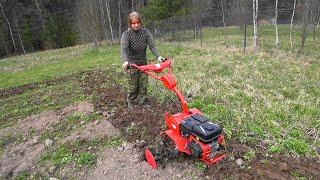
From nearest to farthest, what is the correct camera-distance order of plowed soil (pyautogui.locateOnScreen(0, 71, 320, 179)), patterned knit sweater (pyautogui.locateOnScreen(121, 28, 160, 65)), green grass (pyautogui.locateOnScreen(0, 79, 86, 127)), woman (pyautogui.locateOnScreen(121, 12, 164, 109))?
plowed soil (pyautogui.locateOnScreen(0, 71, 320, 179)), woman (pyautogui.locateOnScreen(121, 12, 164, 109)), patterned knit sweater (pyautogui.locateOnScreen(121, 28, 160, 65)), green grass (pyautogui.locateOnScreen(0, 79, 86, 127))

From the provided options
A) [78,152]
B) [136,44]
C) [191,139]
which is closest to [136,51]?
[136,44]

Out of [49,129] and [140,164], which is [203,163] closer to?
[140,164]

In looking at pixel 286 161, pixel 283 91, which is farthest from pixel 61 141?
pixel 283 91

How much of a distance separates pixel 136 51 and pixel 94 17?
2095cm

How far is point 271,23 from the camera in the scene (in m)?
30.5

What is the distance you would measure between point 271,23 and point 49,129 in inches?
1061

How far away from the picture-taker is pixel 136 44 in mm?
7090

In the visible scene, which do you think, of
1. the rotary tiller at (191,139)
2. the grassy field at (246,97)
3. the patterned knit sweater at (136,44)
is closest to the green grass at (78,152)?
the grassy field at (246,97)

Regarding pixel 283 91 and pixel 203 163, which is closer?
pixel 203 163

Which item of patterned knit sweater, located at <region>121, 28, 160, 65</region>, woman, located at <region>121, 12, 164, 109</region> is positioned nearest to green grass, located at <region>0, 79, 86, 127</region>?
woman, located at <region>121, 12, 164, 109</region>

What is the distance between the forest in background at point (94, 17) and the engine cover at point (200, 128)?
22.3 meters

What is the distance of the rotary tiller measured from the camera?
4.59 meters

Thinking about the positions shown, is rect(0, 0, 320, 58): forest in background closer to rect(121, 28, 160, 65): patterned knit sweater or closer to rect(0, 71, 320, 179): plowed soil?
rect(121, 28, 160, 65): patterned knit sweater

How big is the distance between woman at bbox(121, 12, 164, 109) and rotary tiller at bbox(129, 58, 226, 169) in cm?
143
